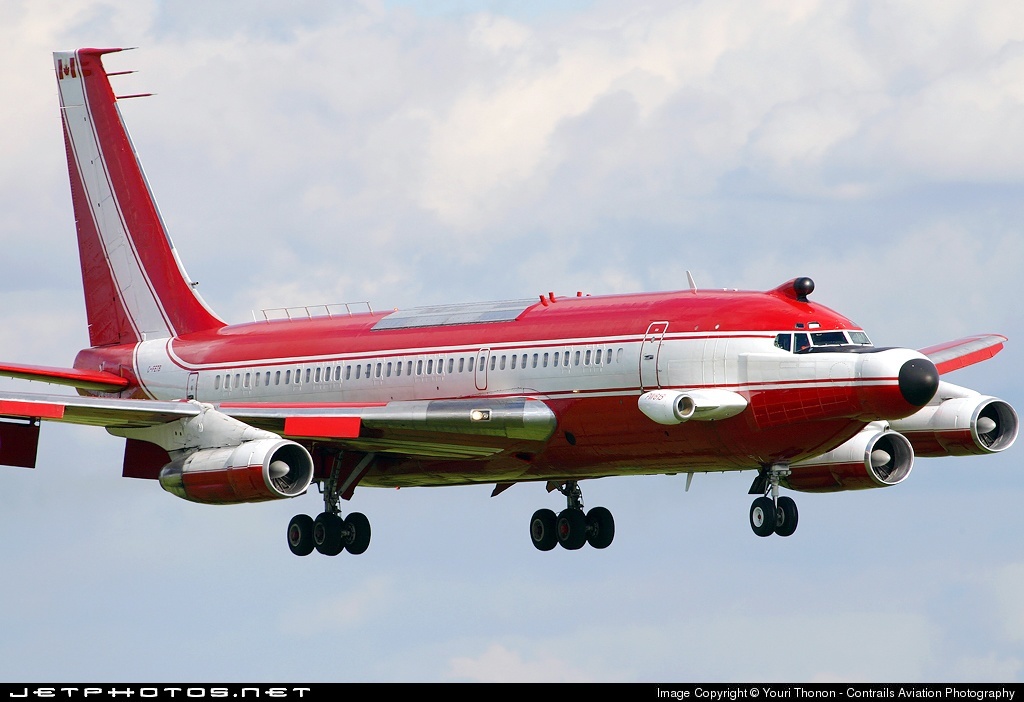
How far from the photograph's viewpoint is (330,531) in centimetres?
5719

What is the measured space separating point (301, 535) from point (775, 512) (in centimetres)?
1485

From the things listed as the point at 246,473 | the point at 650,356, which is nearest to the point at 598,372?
the point at 650,356

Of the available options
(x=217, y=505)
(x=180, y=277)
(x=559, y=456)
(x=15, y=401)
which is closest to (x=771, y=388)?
(x=559, y=456)

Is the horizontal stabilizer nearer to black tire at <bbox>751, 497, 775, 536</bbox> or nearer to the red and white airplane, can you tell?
the red and white airplane

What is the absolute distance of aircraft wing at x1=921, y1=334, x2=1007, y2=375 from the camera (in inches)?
2297

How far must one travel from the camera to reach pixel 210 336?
204 feet

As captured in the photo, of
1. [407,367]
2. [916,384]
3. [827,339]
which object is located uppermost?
[407,367]

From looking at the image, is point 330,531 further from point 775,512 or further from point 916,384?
point 916,384

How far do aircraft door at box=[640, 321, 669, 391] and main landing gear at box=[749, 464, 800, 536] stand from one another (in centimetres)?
395

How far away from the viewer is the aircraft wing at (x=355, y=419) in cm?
5125

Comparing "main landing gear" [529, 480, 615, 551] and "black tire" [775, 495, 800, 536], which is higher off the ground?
"main landing gear" [529, 480, 615, 551]

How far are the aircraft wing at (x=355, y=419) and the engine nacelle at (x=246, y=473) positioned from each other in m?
1.58

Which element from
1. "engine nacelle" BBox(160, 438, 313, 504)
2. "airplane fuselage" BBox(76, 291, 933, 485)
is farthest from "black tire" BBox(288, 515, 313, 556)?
"engine nacelle" BBox(160, 438, 313, 504)

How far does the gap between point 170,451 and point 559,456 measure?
10.7 m
